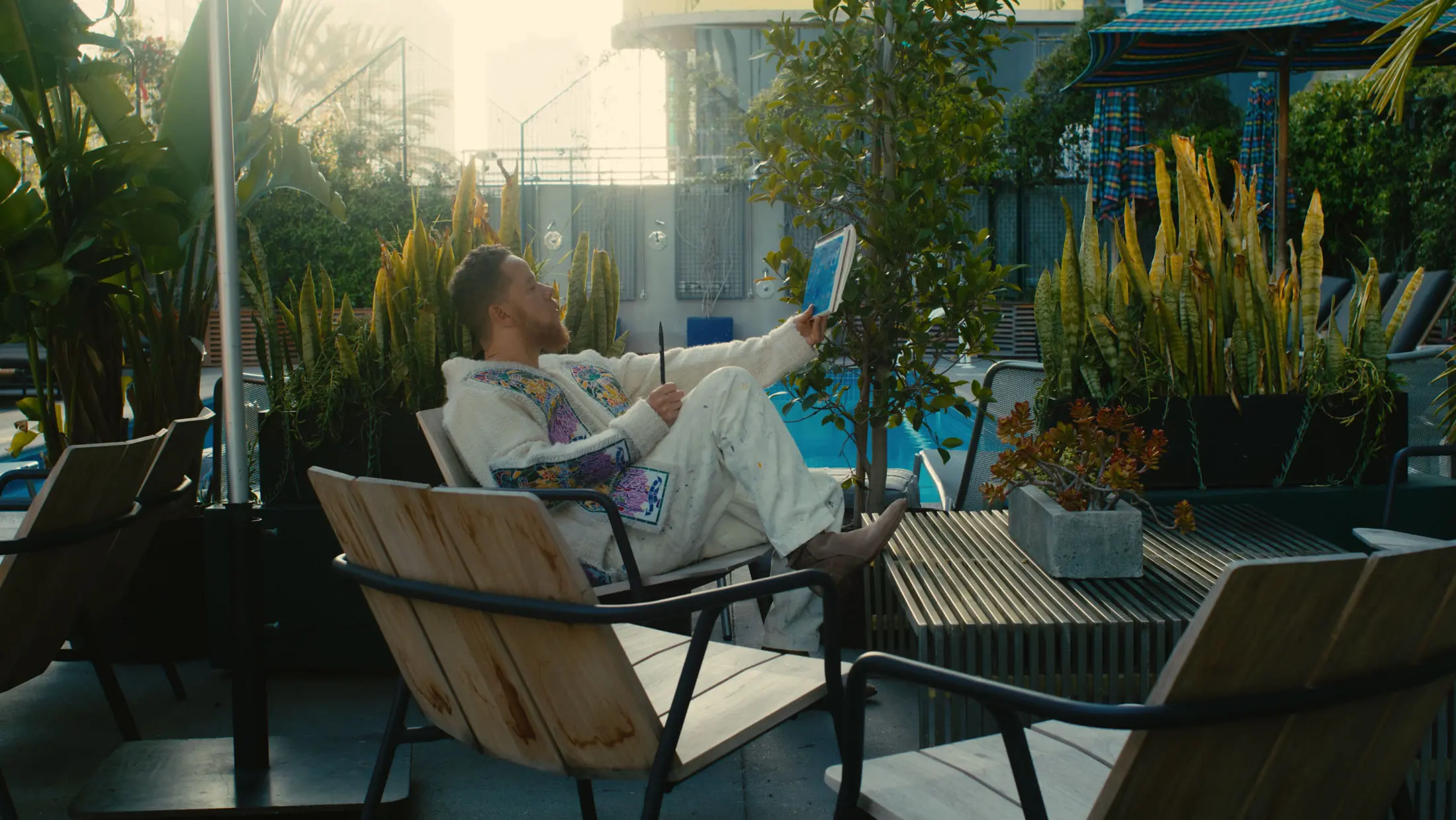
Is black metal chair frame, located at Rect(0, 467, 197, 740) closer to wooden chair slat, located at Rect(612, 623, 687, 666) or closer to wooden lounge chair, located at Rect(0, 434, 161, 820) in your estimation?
wooden lounge chair, located at Rect(0, 434, 161, 820)

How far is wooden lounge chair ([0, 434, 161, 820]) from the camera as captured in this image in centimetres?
201

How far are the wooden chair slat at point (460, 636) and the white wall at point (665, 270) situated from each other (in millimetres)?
16450

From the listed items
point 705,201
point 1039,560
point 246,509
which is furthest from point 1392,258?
point 246,509

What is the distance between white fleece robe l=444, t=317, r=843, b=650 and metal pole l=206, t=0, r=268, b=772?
51cm

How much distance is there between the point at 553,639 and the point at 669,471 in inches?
46.2

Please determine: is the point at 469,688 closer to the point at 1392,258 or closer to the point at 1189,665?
the point at 1189,665

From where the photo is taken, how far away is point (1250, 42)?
648cm

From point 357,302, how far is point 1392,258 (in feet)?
43.1

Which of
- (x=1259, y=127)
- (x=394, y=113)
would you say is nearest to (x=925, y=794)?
(x=1259, y=127)

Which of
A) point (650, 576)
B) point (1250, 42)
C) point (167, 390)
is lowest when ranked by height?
point (650, 576)

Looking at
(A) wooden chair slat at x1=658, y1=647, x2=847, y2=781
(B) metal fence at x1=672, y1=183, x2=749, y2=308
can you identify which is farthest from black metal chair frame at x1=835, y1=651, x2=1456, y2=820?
(B) metal fence at x1=672, y1=183, x2=749, y2=308

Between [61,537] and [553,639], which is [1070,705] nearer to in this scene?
[553,639]

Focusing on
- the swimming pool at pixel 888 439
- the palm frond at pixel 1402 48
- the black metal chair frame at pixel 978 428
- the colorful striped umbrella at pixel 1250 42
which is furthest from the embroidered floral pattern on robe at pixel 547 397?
the swimming pool at pixel 888 439

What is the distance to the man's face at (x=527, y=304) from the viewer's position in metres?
2.80
